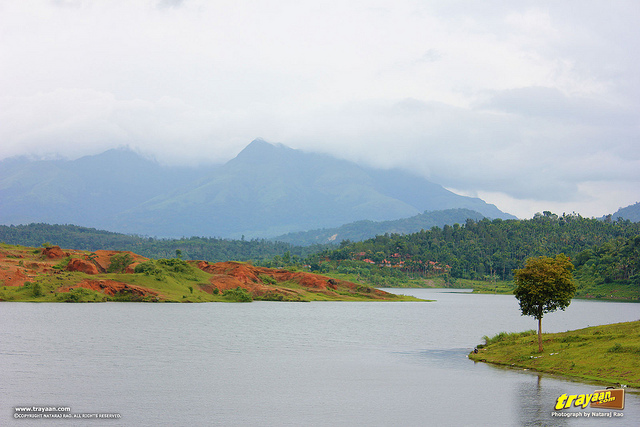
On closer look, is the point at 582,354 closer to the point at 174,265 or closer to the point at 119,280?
the point at 119,280

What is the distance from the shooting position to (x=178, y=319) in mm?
109688

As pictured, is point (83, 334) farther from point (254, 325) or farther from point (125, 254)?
point (125, 254)

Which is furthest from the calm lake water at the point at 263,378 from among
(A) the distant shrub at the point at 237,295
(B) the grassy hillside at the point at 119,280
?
(A) the distant shrub at the point at 237,295

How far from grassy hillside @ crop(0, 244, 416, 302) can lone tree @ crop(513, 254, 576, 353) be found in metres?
112

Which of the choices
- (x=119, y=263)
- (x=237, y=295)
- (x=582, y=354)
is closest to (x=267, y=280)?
(x=237, y=295)

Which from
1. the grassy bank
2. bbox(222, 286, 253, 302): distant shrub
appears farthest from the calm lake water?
bbox(222, 286, 253, 302): distant shrub

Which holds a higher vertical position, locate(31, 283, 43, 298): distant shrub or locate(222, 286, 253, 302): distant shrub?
locate(31, 283, 43, 298): distant shrub

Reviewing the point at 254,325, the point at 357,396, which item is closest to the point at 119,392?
the point at 357,396

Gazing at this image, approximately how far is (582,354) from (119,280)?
124765mm

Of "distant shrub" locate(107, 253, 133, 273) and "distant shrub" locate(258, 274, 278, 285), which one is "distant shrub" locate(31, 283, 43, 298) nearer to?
"distant shrub" locate(107, 253, 133, 273)

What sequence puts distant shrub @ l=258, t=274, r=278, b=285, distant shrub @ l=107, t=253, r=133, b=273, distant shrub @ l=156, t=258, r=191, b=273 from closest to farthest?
distant shrub @ l=107, t=253, r=133, b=273
distant shrub @ l=156, t=258, r=191, b=273
distant shrub @ l=258, t=274, r=278, b=285

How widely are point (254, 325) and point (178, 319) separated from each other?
16.6m

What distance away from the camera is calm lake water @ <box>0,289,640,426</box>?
125 feet

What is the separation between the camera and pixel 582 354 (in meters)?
53.9
